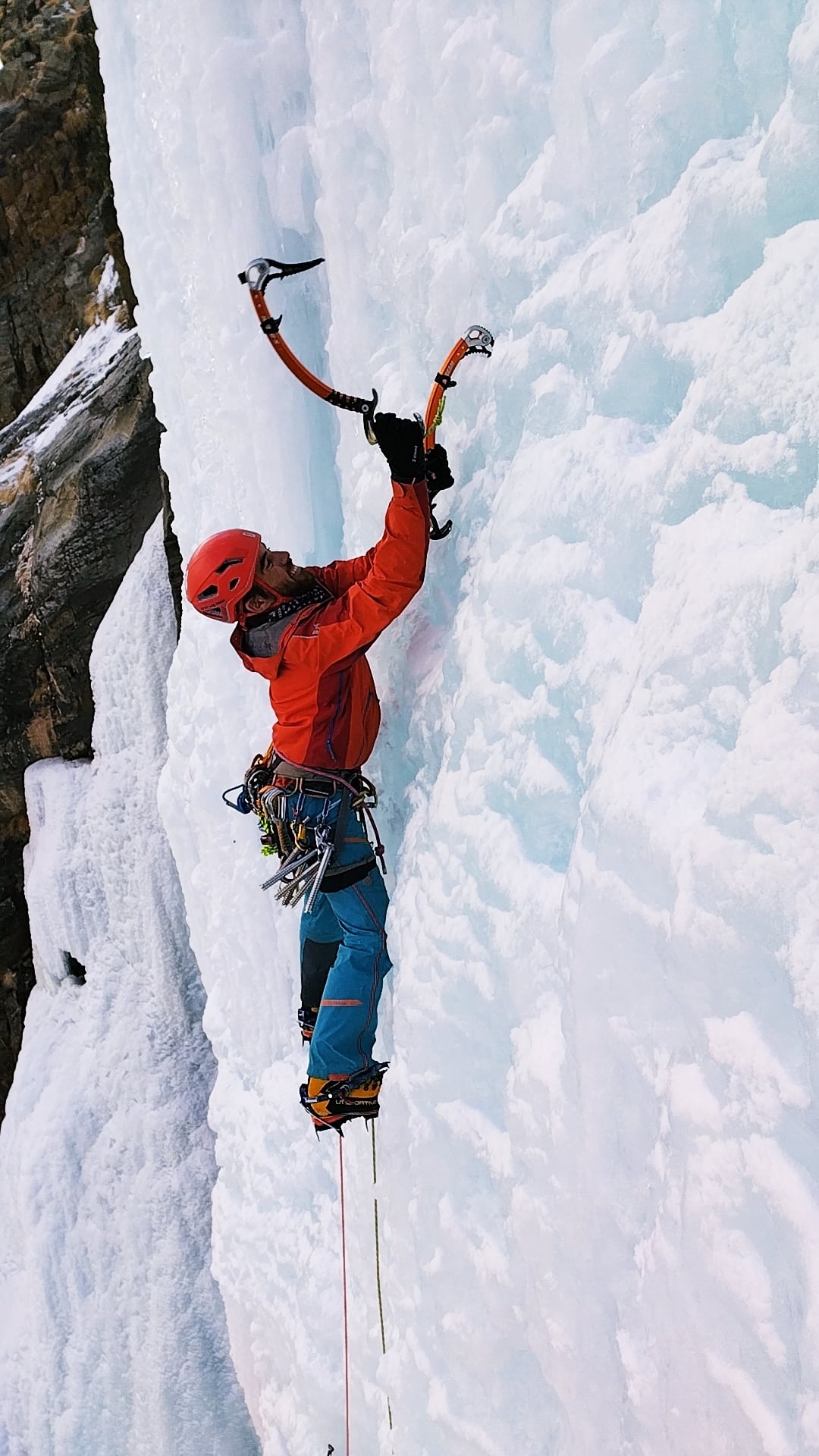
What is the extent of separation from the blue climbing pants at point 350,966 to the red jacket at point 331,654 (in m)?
0.12

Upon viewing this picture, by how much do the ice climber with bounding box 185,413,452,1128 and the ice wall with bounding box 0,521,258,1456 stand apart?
3.31 metres

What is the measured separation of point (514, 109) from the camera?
1780mm

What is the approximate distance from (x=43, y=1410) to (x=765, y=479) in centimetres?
618

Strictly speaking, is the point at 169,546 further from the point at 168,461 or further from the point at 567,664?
the point at 567,664

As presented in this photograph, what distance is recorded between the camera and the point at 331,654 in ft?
7.45

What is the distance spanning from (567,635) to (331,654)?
2.18ft

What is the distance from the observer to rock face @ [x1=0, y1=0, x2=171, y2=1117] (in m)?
5.87

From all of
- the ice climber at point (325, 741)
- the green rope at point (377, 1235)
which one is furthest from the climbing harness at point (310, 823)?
the green rope at point (377, 1235)

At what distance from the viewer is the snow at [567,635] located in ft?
4.35

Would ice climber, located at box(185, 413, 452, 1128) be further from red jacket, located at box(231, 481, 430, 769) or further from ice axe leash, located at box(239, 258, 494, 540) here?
ice axe leash, located at box(239, 258, 494, 540)

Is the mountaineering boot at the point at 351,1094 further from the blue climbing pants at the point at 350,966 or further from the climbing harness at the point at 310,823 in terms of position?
the climbing harness at the point at 310,823

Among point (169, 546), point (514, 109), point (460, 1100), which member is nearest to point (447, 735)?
point (460, 1100)

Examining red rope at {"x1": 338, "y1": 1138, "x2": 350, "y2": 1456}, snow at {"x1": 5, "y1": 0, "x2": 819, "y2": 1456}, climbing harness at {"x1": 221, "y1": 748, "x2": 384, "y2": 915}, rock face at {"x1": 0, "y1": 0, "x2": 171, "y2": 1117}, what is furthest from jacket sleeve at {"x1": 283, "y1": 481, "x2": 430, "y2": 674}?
rock face at {"x1": 0, "y1": 0, "x2": 171, "y2": 1117}

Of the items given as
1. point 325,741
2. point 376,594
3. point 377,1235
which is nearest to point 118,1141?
point 377,1235
